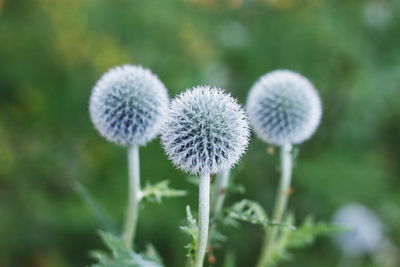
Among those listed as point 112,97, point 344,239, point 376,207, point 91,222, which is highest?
point 376,207

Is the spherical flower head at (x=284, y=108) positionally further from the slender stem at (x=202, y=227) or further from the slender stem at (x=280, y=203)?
the slender stem at (x=202, y=227)

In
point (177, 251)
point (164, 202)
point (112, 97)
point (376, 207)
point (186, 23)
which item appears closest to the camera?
point (112, 97)

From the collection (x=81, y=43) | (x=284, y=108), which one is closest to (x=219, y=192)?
(x=284, y=108)

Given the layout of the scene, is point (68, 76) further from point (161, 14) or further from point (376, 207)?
point (376, 207)

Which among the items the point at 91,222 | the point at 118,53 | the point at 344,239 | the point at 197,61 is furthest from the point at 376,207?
the point at 118,53

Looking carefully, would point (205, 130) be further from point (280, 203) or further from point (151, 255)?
point (280, 203)

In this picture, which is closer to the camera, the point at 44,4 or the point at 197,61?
the point at 197,61
